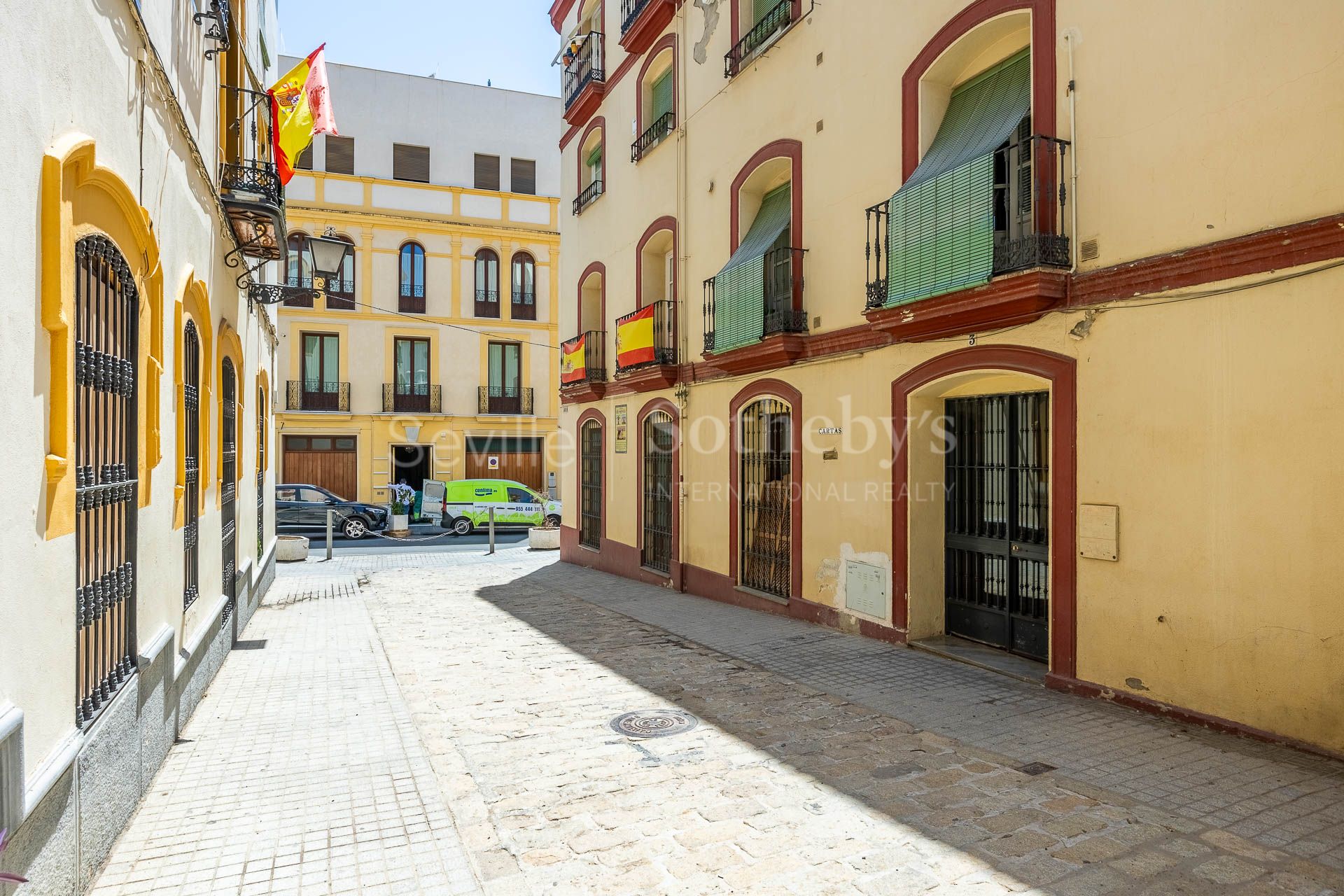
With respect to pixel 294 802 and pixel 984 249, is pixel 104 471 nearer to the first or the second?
pixel 294 802

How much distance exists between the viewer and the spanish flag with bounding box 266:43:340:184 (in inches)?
373

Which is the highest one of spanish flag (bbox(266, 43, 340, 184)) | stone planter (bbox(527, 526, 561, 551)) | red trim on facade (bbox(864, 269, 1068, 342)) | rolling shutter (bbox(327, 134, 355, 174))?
rolling shutter (bbox(327, 134, 355, 174))

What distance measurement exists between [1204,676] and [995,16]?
6022 millimetres

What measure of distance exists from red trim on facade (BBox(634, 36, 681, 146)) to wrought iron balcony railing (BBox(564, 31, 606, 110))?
188 cm

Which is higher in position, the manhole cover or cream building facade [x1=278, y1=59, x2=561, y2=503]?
cream building facade [x1=278, y1=59, x2=561, y2=503]

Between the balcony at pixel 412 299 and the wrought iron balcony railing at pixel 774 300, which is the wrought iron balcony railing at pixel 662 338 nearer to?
the wrought iron balcony railing at pixel 774 300

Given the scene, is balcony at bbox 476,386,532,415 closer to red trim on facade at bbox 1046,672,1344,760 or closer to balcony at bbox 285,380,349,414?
balcony at bbox 285,380,349,414

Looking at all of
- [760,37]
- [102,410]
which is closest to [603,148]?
[760,37]

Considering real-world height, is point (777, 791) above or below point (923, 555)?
below

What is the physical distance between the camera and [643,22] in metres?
14.1

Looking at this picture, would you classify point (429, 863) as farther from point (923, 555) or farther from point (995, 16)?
point (995, 16)

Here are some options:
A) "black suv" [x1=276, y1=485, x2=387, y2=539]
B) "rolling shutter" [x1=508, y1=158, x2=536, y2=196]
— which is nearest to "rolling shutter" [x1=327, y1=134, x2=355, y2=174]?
"rolling shutter" [x1=508, y1=158, x2=536, y2=196]

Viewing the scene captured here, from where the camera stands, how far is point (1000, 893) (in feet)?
12.6

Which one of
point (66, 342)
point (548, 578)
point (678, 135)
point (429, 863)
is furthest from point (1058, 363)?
point (548, 578)
